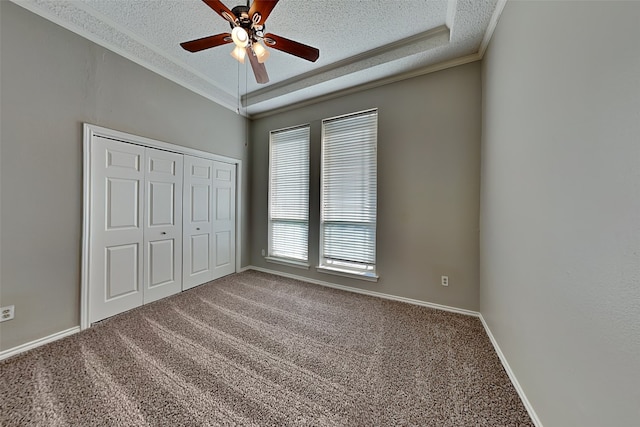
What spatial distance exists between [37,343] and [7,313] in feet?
1.14

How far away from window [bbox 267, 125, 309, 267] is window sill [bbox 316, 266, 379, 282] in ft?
1.19

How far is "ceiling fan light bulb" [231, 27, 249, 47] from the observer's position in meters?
1.59

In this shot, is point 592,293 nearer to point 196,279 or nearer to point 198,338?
point 198,338

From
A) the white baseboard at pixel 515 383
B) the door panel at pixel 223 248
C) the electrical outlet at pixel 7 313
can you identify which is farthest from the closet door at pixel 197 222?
the white baseboard at pixel 515 383

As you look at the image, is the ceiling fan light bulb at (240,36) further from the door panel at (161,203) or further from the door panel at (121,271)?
the door panel at (121,271)

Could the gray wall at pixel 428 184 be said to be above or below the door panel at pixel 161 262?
above

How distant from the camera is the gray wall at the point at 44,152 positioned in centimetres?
174

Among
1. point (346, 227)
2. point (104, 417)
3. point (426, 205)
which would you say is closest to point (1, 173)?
point (104, 417)

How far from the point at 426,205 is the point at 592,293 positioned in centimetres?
182

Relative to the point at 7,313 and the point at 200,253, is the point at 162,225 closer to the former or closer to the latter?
the point at 200,253

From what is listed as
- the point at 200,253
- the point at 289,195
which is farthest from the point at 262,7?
the point at 200,253

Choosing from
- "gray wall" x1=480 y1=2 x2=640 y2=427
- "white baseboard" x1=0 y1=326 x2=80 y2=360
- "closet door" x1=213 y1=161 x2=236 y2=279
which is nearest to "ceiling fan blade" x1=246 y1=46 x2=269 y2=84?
"closet door" x1=213 y1=161 x2=236 y2=279

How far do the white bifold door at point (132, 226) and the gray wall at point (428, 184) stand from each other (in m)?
2.50

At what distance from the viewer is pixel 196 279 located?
3.21 meters
